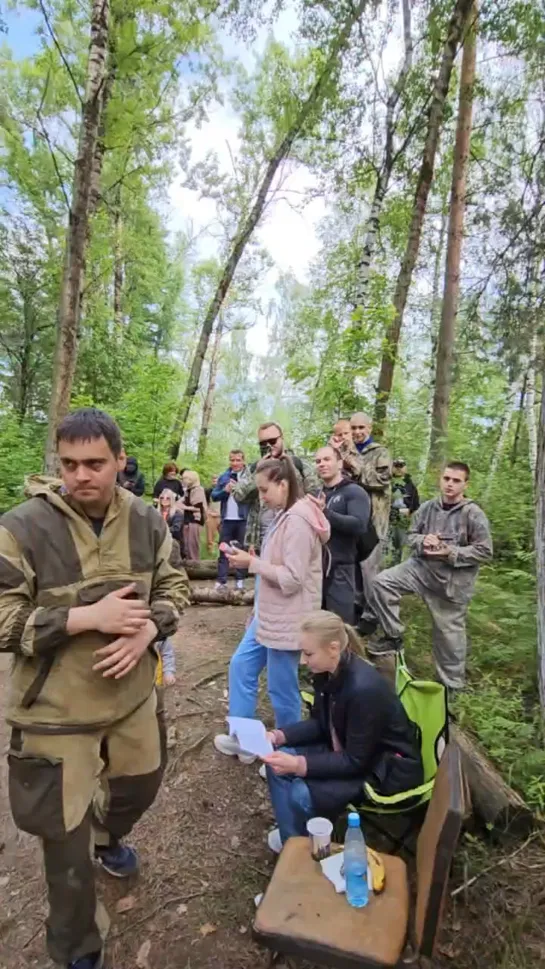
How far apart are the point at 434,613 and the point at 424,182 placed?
738cm

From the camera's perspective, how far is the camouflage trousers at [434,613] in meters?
3.99

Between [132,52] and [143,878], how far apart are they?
10518mm

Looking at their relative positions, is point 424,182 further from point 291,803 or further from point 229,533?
point 291,803

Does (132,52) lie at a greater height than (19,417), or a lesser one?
greater

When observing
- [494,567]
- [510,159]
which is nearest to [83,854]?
[494,567]

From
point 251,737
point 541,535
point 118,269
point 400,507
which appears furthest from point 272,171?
point 251,737

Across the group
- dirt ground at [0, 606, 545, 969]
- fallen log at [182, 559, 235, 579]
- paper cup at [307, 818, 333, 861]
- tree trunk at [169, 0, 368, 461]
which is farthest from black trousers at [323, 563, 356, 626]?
tree trunk at [169, 0, 368, 461]

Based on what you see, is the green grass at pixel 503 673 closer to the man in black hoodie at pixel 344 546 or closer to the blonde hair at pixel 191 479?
the man in black hoodie at pixel 344 546

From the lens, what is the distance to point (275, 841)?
2.58m

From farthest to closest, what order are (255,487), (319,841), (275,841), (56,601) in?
(255,487), (275,841), (319,841), (56,601)

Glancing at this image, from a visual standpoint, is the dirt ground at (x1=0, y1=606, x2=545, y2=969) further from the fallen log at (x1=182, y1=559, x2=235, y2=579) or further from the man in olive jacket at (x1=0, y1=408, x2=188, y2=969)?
the fallen log at (x1=182, y1=559, x2=235, y2=579)

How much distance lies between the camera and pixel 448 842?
153 cm

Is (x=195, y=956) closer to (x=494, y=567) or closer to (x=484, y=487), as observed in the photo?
(x=494, y=567)

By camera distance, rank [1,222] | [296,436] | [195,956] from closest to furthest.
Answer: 1. [195,956]
2. [1,222]
3. [296,436]
